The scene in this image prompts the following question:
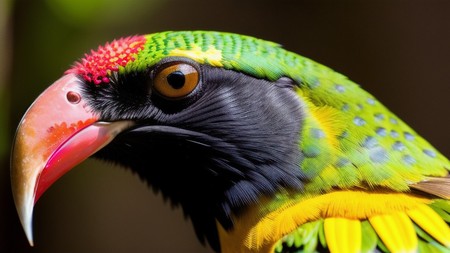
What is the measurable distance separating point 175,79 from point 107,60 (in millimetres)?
222

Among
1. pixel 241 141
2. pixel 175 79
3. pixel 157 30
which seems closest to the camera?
pixel 175 79

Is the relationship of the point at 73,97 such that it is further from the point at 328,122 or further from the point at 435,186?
the point at 435,186

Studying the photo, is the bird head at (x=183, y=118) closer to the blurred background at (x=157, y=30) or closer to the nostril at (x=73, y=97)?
the nostril at (x=73, y=97)

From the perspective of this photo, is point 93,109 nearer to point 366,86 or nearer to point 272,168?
point 272,168

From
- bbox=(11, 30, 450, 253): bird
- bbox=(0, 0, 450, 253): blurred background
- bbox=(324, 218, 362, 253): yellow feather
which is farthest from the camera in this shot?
bbox=(0, 0, 450, 253): blurred background

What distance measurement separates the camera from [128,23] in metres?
4.99

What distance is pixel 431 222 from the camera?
1993 mm

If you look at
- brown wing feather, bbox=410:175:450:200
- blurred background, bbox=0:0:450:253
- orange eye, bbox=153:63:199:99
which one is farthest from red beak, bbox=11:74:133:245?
blurred background, bbox=0:0:450:253

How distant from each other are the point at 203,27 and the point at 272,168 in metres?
3.10

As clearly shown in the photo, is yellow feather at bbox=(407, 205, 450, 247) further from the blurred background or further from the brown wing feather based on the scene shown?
the blurred background

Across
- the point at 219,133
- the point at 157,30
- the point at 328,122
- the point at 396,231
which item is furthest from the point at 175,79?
the point at 157,30

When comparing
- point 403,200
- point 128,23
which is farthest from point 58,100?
point 128,23

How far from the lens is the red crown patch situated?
2.12 meters

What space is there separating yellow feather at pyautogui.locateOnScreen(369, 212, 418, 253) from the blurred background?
9.80ft
